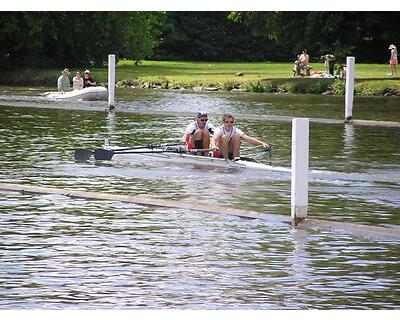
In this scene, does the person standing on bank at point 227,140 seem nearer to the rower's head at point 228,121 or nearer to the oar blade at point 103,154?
the rower's head at point 228,121

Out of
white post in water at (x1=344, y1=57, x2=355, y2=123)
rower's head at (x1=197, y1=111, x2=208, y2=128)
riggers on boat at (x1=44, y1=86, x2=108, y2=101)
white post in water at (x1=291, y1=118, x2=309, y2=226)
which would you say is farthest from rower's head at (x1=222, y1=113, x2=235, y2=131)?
riggers on boat at (x1=44, y1=86, x2=108, y2=101)

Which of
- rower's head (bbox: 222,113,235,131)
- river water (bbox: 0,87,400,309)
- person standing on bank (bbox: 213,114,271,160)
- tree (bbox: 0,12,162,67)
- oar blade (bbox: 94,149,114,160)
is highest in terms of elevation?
tree (bbox: 0,12,162,67)

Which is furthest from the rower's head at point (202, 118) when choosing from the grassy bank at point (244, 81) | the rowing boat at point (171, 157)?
the grassy bank at point (244, 81)

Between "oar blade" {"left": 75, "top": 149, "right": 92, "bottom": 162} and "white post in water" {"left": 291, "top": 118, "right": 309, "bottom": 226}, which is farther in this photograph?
"oar blade" {"left": 75, "top": 149, "right": 92, "bottom": 162}

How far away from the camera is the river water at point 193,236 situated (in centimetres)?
1330

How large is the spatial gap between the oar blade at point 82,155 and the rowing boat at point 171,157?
1.00 feet

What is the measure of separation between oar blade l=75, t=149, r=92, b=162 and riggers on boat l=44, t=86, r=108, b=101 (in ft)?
75.3

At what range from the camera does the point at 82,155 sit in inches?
1031

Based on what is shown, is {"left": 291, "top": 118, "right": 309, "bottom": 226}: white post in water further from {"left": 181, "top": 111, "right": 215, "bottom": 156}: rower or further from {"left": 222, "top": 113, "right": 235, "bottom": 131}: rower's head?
{"left": 181, "top": 111, "right": 215, "bottom": 156}: rower

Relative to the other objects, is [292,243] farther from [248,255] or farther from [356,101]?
[356,101]

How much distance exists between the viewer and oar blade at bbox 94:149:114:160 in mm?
26484

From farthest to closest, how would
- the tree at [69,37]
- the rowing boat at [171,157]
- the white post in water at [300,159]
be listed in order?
the tree at [69,37] → the rowing boat at [171,157] → the white post in water at [300,159]

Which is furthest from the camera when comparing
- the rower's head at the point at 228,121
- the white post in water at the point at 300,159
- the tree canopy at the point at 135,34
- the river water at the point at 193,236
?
the tree canopy at the point at 135,34

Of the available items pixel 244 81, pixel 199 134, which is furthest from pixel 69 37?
pixel 199 134
